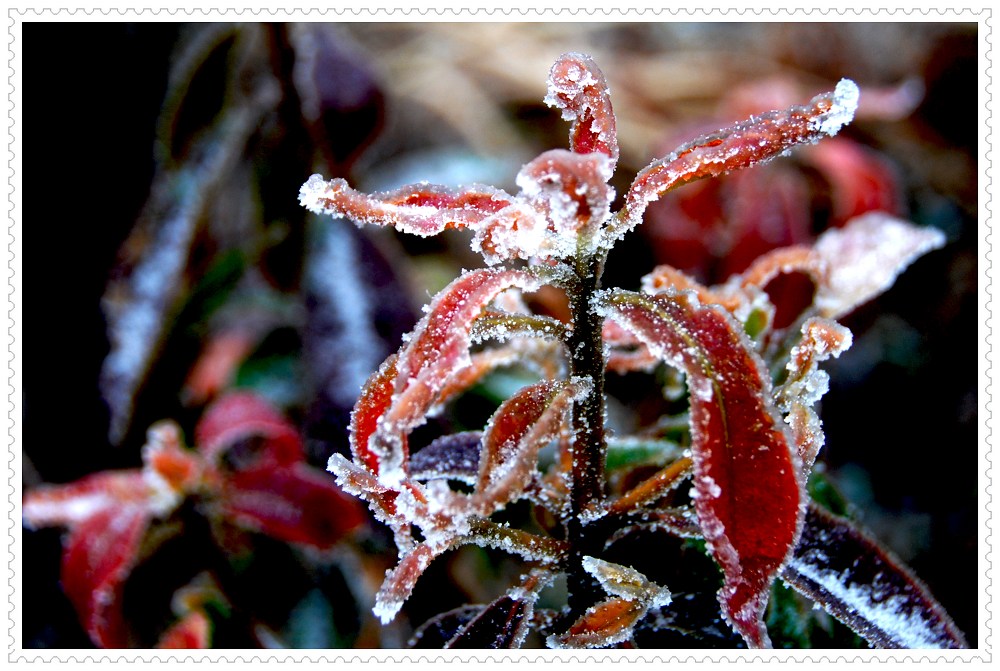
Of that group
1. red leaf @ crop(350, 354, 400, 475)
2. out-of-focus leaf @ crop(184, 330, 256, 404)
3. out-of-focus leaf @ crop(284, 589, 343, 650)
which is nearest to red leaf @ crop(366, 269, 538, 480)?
red leaf @ crop(350, 354, 400, 475)

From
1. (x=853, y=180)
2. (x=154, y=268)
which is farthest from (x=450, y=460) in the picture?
(x=853, y=180)

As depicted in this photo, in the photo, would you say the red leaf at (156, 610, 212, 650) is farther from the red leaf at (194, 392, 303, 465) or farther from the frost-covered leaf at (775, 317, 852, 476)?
the frost-covered leaf at (775, 317, 852, 476)

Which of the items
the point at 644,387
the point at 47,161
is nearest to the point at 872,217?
the point at 644,387

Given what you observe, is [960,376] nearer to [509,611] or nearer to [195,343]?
[509,611]

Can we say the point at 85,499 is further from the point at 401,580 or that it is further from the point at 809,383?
the point at 809,383

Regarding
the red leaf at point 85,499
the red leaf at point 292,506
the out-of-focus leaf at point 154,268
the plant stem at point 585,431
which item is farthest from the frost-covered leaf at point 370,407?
the out-of-focus leaf at point 154,268

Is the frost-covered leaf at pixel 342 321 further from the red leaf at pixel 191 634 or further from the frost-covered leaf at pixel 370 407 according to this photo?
the frost-covered leaf at pixel 370 407

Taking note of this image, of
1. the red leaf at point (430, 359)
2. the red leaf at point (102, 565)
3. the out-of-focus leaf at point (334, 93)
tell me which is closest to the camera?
the red leaf at point (430, 359)
